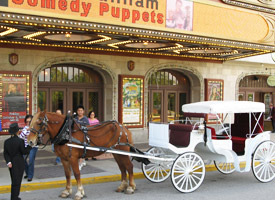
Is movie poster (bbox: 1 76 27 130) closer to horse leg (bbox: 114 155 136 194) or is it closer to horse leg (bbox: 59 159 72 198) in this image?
horse leg (bbox: 59 159 72 198)

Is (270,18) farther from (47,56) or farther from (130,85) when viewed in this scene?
(47,56)

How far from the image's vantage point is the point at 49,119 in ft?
23.7

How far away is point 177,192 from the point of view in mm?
8125

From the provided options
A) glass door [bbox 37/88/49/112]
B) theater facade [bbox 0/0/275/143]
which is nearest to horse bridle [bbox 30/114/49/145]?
theater facade [bbox 0/0/275/143]

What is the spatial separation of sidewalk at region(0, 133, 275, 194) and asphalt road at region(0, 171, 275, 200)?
0.70 feet

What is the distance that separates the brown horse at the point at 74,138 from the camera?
279 inches

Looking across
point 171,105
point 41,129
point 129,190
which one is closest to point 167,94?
point 171,105

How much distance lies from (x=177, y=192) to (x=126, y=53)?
336 inches

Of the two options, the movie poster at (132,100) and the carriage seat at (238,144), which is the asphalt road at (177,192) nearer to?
the carriage seat at (238,144)

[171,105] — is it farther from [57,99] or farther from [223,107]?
[223,107]

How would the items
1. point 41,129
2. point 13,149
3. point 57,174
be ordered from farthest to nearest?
point 57,174, point 41,129, point 13,149

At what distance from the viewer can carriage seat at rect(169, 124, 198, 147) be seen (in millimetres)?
8531

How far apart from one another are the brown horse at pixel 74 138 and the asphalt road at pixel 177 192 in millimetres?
344

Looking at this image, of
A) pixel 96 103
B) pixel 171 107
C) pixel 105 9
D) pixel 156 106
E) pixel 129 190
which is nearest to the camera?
pixel 129 190
